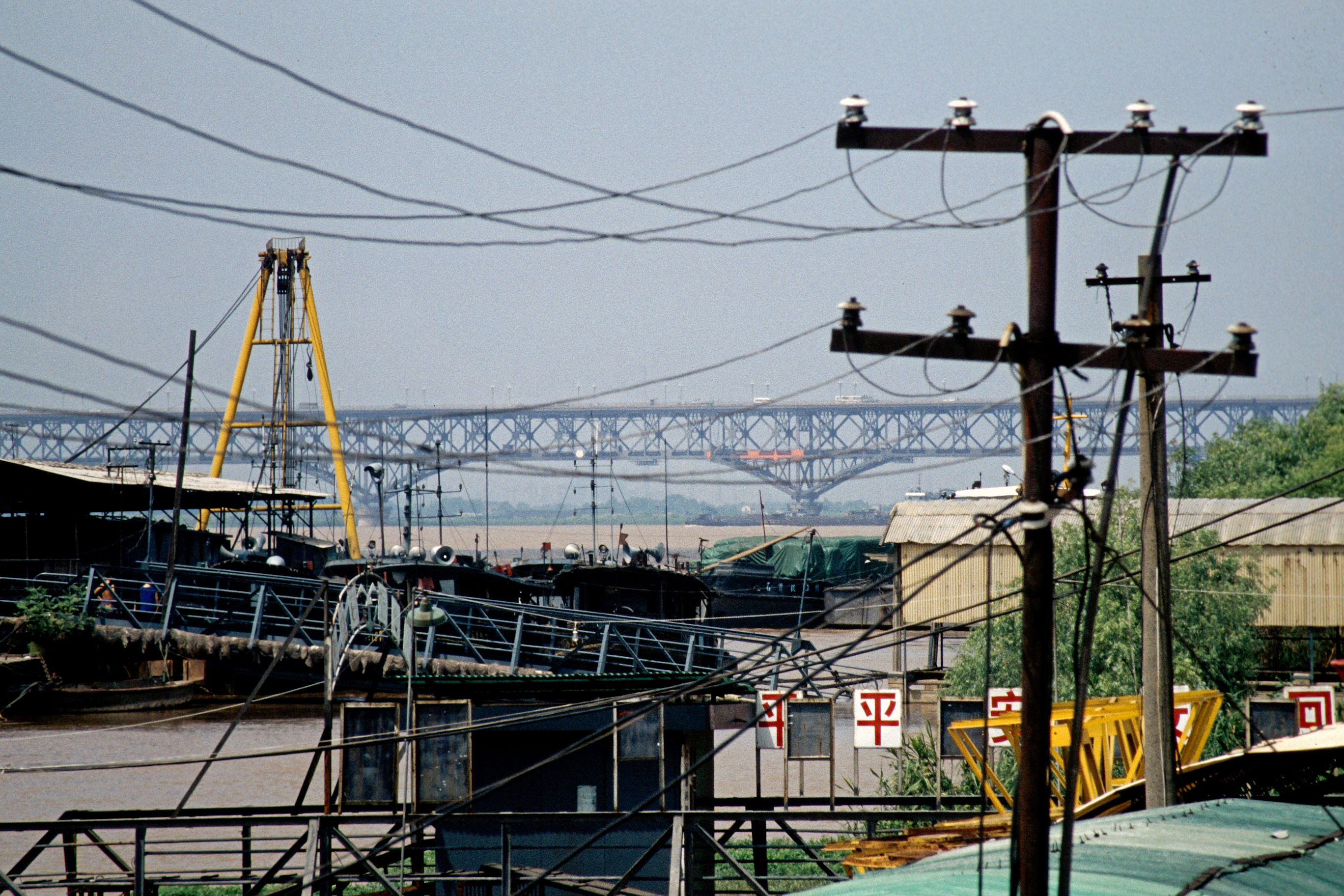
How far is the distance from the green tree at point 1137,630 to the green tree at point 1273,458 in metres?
13.5

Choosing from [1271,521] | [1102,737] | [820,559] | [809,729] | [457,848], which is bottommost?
[457,848]

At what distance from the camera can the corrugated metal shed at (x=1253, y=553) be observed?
30453 mm

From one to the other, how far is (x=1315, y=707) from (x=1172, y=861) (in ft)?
40.1

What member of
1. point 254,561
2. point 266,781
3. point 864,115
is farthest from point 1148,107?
point 254,561

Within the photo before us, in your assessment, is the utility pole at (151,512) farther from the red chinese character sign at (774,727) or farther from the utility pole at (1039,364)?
the utility pole at (1039,364)

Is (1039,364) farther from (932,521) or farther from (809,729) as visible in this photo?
(932,521)

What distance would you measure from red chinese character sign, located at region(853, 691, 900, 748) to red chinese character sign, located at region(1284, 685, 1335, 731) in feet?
19.5

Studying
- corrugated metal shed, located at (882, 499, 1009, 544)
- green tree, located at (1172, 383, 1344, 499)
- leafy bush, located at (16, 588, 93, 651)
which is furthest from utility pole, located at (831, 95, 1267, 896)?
green tree, located at (1172, 383, 1344, 499)

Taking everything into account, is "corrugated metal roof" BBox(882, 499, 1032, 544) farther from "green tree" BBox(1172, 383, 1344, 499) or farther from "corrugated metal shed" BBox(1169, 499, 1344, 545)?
"green tree" BBox(1172, 383, 1344, 499)

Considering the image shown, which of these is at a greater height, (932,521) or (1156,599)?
(932,521)

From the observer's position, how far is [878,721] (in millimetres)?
20031

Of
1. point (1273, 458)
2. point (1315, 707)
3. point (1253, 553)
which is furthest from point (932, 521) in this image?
point (1273, 458)

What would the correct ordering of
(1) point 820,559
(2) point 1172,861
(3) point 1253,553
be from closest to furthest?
1. (2) point 1172,861
2. (3) point 1253,553
3. (1) point 820,559

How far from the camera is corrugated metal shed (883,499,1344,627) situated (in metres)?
30.5
